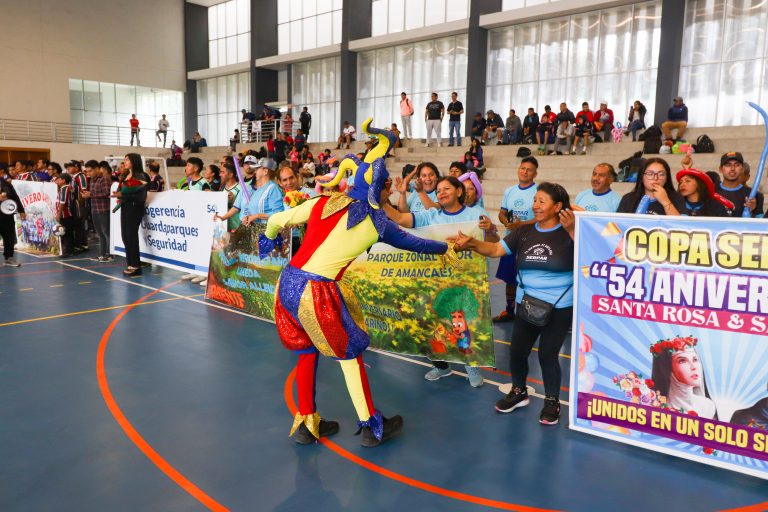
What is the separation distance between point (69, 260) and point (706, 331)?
10.9 m

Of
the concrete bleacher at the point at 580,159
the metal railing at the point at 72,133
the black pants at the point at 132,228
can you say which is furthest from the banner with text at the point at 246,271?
the metal railing at the point at 72,133

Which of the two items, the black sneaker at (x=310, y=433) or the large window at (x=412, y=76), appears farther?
the large window at (x=412, y=76)

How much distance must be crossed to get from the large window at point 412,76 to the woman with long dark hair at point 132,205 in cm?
1573

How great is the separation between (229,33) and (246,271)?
28.3m

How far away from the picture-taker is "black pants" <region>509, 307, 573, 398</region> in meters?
3.93

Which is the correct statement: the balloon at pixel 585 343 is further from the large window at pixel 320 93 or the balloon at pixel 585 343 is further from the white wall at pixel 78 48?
the white wall at pixel 78 48

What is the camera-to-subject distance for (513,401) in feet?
13.8

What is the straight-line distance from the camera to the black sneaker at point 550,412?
3975mm

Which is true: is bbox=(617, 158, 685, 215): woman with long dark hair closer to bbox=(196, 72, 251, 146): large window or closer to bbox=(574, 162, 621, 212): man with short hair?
bbox=(574, 162, 621, 212): man with short hair

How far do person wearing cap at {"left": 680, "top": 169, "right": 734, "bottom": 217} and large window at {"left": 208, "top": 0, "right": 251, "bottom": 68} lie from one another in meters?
29.5

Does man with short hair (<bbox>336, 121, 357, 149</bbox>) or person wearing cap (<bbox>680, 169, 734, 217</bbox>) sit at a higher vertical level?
man with short hair (<bbox>336, 121, 357, 149</bbox>)

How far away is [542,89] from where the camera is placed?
20672 mm

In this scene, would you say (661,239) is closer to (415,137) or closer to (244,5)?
(415,137)

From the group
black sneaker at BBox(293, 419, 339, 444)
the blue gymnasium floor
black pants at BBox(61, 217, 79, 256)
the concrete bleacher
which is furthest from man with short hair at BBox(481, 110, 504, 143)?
black sneaker at BBox(293, 419, 339, 444)
